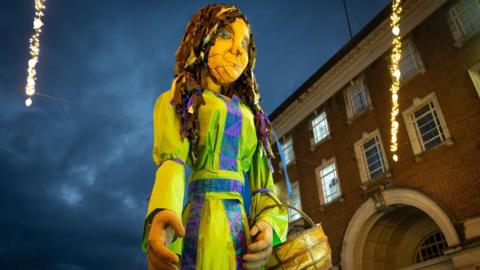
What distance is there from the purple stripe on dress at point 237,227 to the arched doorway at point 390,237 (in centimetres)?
1110

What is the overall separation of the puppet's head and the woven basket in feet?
2.28

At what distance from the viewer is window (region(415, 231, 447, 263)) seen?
12.0 meters

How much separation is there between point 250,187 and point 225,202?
0.44 meters

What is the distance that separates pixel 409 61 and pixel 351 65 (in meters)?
2.65

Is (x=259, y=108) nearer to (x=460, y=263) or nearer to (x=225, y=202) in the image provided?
(x=225, y=202)

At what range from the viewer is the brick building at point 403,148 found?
977cm

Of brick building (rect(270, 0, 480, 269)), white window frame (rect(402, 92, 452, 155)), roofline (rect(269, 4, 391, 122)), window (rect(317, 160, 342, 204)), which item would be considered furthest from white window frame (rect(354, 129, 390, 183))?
roofline (rect(269, 4, 391, 122))

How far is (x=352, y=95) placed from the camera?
14.6 metres

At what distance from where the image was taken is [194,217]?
64.7 inches

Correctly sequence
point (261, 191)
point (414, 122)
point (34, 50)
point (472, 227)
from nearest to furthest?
point (261, 191), point (34, 50), point (472, 227), point (414, 122)

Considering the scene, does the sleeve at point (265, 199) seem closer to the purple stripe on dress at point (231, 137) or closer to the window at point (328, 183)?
the purple stripe on dress at point (231, 137)

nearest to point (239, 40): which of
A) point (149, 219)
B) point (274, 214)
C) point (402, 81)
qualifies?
point (274, 214)

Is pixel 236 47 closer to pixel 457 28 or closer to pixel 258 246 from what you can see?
pixel 258 246

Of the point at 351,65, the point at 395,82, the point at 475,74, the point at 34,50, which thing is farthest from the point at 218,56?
the point at 351,65
